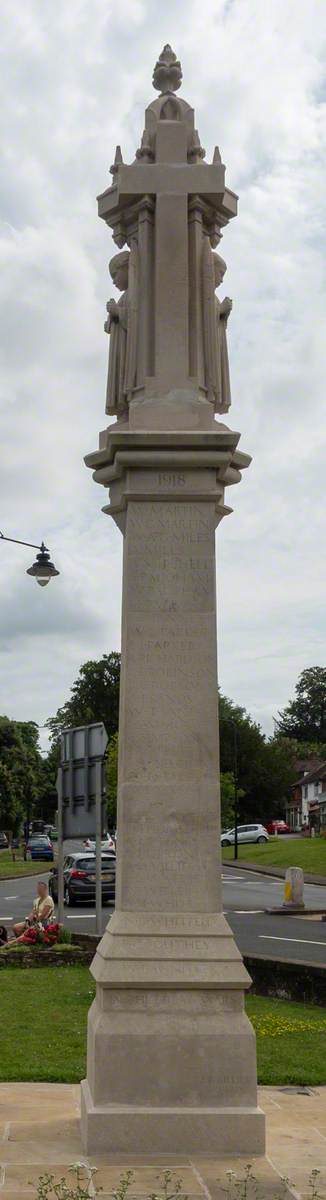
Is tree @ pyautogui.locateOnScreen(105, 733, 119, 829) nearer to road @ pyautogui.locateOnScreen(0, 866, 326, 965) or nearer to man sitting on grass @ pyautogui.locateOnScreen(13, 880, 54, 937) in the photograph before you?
road @ pyautogui.locateOnScreen(0, 866, 326, 965)

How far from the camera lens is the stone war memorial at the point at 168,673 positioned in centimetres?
720

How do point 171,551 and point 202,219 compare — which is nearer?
point 171,551

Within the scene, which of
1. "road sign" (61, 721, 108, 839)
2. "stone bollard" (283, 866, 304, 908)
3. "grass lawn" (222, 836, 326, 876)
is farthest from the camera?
"grass lawn" (222, 836, 326, 876)

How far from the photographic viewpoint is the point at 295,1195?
6031 mm

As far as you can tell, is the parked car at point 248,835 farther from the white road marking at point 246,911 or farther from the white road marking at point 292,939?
the white road marking at point 292,939

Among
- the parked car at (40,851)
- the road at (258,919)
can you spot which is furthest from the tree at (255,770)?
the road at (258,919)

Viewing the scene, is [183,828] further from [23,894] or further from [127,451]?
[23,894]

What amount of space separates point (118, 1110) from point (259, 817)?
9458 cm

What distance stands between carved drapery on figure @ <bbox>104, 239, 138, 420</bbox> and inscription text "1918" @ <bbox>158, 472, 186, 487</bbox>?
732mm

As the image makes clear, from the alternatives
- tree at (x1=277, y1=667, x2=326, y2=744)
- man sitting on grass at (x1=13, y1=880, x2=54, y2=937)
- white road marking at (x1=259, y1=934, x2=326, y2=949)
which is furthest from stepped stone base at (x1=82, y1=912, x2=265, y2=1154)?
tree at (x1=277, y1=667, x2=326, y2=744)

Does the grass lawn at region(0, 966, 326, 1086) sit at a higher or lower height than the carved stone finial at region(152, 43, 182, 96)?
lower

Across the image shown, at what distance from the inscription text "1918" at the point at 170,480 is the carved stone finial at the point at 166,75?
292 centimetres

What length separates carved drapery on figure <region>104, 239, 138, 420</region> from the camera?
27.7 ft

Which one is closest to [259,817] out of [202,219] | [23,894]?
[23,894]
